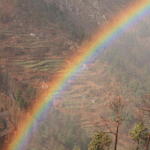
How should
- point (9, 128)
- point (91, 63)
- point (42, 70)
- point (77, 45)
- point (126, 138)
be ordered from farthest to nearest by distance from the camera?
point (77, 45) < point (91, 63) < point (42, 70) < point (126, 138) < point (9, 128)

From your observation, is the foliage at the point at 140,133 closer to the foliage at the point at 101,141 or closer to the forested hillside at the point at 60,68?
the forested hillside at the point at 60,68

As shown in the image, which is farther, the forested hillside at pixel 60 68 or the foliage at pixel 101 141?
the forested hillside at pixel 60 68

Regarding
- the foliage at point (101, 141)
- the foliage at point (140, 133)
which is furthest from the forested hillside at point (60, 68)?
the foliage at point (101, 141)

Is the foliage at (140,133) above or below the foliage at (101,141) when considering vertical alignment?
above

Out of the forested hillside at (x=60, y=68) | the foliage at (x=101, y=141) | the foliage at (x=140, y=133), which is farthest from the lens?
the forested hillside at (x=60, y=68)

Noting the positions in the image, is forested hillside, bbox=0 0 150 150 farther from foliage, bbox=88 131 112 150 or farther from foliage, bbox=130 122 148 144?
foliage, bbox=88 131 112 150

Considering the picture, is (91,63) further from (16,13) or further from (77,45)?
(16,13)

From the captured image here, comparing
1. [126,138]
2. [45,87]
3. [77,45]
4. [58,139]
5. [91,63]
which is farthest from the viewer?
[77,45]

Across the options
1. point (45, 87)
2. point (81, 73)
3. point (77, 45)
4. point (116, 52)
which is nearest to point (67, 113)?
point (45, 87)
